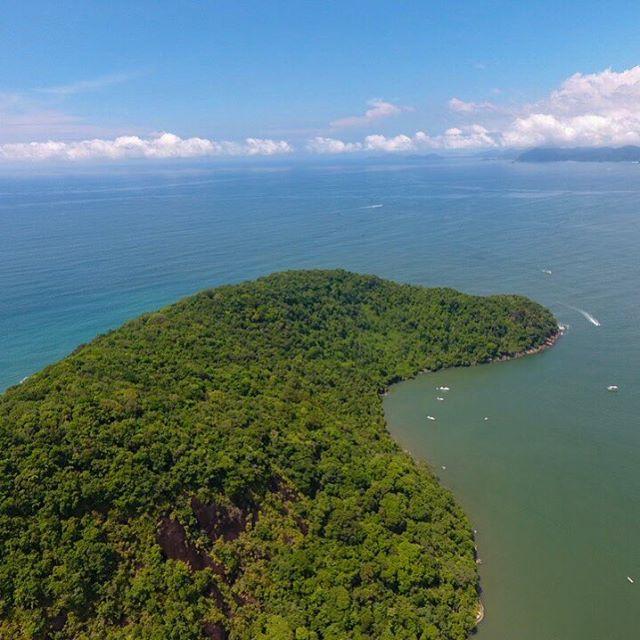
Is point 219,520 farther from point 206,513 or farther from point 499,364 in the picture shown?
point 499,364

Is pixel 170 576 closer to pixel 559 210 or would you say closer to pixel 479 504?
pixel 479 504

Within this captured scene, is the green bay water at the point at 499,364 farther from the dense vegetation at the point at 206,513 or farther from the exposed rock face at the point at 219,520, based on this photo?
the exposed rock face at the point at 219,520

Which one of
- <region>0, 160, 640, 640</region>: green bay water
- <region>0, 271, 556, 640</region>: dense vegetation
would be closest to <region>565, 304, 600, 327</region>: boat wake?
<region>0, 160, 640, 640</region>: green bay water

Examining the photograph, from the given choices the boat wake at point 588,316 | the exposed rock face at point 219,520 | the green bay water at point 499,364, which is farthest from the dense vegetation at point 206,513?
the boat wake at point 588,316

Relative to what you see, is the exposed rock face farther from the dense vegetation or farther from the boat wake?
the boat wake

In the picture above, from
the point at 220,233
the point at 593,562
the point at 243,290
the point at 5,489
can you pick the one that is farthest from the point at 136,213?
the point at 593,562

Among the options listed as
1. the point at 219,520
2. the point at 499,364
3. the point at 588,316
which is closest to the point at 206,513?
the point at 219,520
